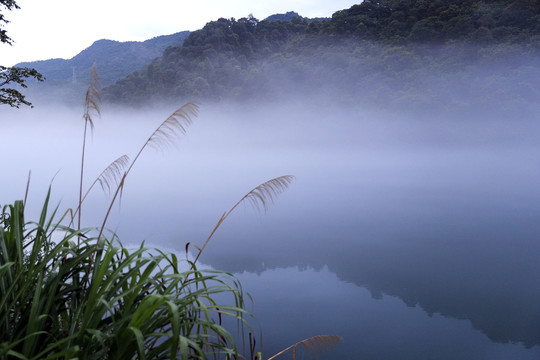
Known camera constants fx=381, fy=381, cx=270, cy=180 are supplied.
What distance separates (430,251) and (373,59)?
44.2m

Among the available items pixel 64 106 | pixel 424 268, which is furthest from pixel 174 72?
pixel 424 268

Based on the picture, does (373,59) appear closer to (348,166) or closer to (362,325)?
(348,166)

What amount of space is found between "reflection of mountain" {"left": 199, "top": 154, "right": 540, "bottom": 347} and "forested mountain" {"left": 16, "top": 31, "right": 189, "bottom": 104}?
39.9 m

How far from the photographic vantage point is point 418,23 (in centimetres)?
5028

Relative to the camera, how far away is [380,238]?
48.8 feet

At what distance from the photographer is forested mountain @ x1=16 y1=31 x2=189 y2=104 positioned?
169ft

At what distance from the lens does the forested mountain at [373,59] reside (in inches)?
1811

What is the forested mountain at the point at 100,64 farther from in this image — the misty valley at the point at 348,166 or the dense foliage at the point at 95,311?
the dense foliage at the point at 95,311

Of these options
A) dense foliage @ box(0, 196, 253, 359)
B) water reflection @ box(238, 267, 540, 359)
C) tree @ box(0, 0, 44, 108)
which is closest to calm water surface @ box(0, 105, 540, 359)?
water reflection @ box(238, 267, 540, 359)

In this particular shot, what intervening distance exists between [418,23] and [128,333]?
57.1 metres

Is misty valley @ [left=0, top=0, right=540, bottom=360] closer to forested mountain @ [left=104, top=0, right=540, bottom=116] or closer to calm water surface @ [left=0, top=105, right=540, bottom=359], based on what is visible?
calm water surface @ [left=0, top=105, right=540, bottom=359]

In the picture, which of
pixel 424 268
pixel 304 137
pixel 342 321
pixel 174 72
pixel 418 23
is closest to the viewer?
pixel 342 321

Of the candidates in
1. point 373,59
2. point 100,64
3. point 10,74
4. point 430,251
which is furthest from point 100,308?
point 100,64

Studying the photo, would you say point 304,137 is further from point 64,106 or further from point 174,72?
point 64,106
